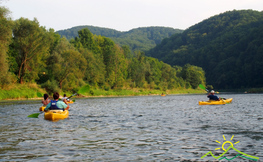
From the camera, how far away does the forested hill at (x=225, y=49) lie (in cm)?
12312

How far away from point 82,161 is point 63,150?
4.84ft

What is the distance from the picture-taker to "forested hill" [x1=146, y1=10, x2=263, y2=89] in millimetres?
123125

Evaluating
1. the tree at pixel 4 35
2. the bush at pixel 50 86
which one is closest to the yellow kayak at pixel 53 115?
the tree at pixel 4 35

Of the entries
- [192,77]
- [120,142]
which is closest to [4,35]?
[120,142]

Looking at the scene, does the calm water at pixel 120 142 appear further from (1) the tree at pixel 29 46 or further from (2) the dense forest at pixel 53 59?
(1) the tree at pixel 29 46

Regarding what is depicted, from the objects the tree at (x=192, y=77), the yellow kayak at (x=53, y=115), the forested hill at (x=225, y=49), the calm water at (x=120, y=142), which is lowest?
the calm water at (x=120, y=142)

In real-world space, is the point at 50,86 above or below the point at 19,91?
above

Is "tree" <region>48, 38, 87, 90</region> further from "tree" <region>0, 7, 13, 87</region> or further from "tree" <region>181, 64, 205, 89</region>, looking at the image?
→ "tree" <region>181, 64, 205, 89</region>

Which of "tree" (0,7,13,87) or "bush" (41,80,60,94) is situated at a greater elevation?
"tree" (0,7,13,87)

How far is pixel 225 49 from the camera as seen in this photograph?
14662 cm

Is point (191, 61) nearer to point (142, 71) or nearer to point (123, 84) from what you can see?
point (142, 71)

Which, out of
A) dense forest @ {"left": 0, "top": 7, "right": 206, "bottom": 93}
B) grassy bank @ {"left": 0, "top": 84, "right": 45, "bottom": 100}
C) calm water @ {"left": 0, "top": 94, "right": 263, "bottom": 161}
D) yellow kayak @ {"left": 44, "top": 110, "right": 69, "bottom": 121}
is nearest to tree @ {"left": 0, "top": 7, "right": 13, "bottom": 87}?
dense forest @ {"left": 0, "top": 7, "right": 206, "bottom": 93}

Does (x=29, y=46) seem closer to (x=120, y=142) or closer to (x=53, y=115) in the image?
(x=53, y=115)

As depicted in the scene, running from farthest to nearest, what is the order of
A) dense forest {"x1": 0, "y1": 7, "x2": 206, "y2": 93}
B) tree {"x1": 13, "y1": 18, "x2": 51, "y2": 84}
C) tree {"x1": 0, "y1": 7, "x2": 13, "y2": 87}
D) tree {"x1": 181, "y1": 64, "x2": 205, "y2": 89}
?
tree {"x1": 181, "y1": 64, "x2": 205, "y2": 89} → tree {"x1": 13, "y1": 18, "x2": 51, "y2": 84} → dense forest {"x1": 0, "y1": 7, "x2": 206, "y2": 93} → tree {"x1": 0, "y1": 7, "x2": 13, "y2": 87}
